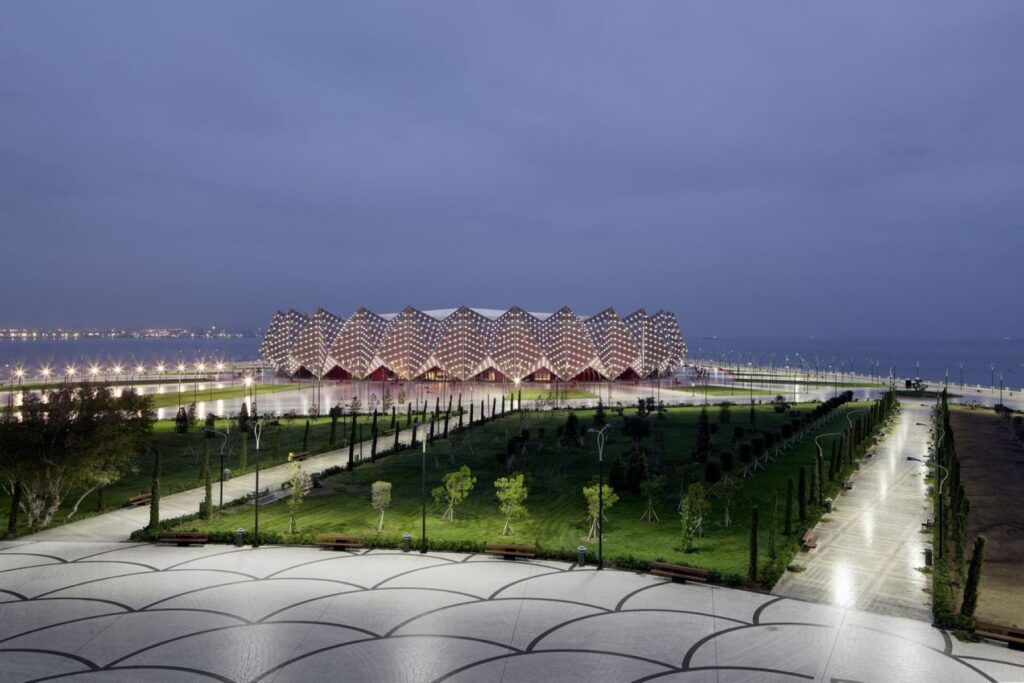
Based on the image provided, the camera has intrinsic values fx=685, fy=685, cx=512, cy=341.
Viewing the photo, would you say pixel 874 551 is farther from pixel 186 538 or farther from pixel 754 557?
pixel 186 538

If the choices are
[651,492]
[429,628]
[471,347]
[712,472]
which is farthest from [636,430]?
[471,347]

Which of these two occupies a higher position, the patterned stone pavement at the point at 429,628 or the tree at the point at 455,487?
the tree at the point at 455,487

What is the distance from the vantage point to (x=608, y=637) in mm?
17500

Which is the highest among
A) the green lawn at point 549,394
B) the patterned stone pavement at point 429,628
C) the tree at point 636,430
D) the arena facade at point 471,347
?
the arena facade at point 471,347

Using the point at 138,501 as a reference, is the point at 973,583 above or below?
above

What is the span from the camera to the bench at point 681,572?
21594mm

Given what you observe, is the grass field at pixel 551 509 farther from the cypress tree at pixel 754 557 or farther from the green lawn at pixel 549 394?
the green lawn at pixel 549 394

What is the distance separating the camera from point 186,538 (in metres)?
25.8

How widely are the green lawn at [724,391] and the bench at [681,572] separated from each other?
6839cm

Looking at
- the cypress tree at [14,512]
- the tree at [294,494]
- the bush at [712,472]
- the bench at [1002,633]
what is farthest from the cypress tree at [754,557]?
the cypress tree at [14,512]

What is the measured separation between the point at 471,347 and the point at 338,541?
79.1 m

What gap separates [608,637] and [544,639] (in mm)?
1652

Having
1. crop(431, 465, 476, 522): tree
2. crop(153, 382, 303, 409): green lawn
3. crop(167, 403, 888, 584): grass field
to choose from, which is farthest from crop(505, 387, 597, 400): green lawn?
crop(431, 465, 476, 522): tree

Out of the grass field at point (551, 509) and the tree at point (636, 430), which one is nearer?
the grass field at point (551, 509)
